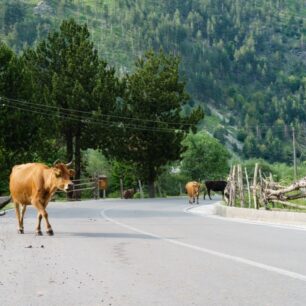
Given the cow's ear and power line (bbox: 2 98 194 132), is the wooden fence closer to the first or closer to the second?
the cow's ear

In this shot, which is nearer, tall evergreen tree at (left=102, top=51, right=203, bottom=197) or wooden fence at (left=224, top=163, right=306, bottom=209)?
wooden fence at (left=224, top=163, right=306, bottom=209)

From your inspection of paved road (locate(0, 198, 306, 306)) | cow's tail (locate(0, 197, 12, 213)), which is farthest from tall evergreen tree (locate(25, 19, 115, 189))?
paved road (locate(0, 198, 306, 306))

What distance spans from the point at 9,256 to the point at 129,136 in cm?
5094

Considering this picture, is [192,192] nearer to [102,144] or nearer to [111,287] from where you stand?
[102,144]

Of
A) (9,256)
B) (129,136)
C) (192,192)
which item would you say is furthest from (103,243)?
(129,136)

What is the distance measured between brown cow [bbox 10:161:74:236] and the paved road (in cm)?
71

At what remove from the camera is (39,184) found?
15.0 metres

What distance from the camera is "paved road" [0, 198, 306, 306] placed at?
260 inches

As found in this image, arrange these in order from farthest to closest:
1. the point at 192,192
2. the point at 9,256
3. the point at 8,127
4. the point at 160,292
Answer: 1. the point at 8,127
2. the point at 192,192
3. the point at 9,256
4. the point at 160,292

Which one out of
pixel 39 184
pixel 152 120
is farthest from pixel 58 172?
pixel 152 120

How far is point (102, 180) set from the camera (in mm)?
60469

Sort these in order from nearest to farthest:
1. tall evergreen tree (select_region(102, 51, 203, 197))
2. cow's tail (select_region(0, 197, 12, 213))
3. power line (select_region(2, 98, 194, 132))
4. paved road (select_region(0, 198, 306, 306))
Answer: paved road (select_region(0, 198, 306, 306)) < cow's tail (select_region(0, 197, 12, 213)) < power line (select_region(2, 98, 194, 132)) < tall evergreen tree (select_region(102, 51, 203, 197))

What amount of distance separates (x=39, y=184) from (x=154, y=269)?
22.1 ft

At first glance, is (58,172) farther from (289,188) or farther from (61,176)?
(289,188)
